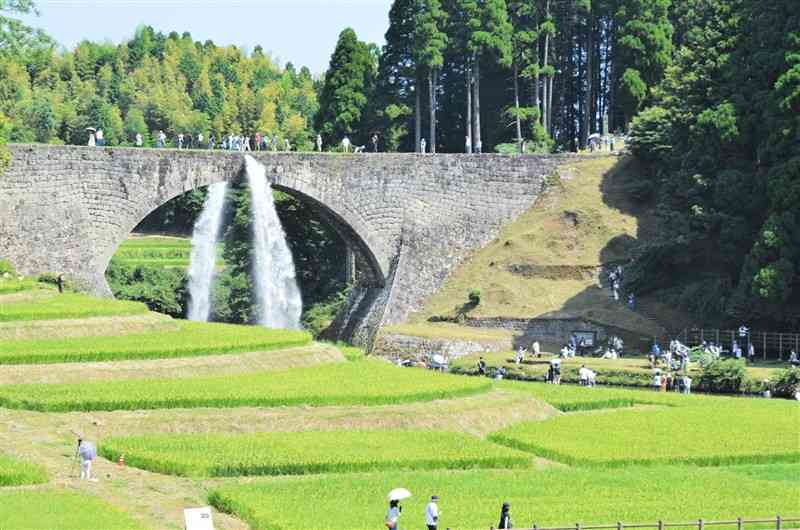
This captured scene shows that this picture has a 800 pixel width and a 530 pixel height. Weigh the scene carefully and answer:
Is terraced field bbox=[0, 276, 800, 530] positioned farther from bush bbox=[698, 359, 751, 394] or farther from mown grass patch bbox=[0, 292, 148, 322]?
bush bbox=[698, 359, 751, 394]

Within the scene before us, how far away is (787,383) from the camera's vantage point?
64.5 meters

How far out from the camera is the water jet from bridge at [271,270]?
83500mm

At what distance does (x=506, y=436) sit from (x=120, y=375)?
40.6ft

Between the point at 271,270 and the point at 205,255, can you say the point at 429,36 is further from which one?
the point at 205,255

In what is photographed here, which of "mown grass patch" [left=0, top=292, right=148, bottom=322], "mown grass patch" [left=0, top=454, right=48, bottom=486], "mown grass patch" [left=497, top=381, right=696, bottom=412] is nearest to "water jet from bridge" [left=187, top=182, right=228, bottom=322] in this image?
"mown grass patch" [left=0, top=292, right=148, bottom=322]

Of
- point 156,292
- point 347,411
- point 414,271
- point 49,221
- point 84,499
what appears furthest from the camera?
point 156,292

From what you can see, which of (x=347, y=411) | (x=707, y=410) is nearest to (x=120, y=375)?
(x=347, y=411)

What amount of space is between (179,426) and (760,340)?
3159cm

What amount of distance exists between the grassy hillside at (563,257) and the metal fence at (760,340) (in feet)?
7.24

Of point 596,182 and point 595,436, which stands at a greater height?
point 596,182

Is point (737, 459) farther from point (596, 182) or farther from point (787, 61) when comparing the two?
point (596, 182)

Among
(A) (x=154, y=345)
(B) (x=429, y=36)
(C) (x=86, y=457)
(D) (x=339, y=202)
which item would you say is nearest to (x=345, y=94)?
(B) (x=429, y=36)

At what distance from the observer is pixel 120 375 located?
5519 cm

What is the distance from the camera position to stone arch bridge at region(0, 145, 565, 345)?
7238 cm
